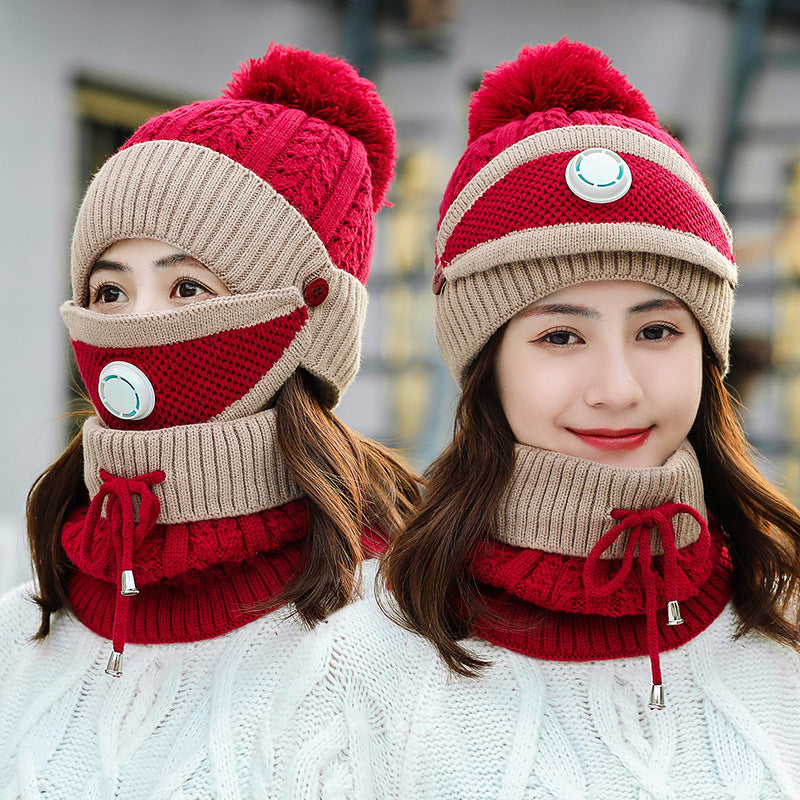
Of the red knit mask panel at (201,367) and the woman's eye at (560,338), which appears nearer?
the woman's eye at (560,338)

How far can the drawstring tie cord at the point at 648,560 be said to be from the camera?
136cm

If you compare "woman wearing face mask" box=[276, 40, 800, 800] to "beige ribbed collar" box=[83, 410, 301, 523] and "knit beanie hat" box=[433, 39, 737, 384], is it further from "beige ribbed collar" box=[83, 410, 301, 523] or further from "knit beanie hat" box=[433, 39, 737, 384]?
"beige ribbed collar" box=[83, 410, 301, 523]

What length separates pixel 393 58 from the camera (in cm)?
435

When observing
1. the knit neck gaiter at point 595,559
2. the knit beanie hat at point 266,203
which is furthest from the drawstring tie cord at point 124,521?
the knit neck gaiter at point 595,559

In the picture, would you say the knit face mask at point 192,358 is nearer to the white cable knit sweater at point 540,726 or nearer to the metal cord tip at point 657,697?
the white cable knit sweater at point 540,726

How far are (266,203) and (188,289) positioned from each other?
7.8 inches

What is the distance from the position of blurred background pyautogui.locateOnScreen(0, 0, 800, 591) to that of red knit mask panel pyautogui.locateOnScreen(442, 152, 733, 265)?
2.45 meters

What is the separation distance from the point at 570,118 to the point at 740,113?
3.14m

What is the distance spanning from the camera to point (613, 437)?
142 cm

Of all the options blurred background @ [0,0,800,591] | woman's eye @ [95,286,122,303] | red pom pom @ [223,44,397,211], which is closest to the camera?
woman's eye @ [95,286,122,303]

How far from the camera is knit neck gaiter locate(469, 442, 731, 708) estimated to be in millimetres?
1382

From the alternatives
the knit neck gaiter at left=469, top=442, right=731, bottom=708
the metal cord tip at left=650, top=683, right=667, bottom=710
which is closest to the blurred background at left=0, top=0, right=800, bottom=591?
the knit neck gaiter at left=469, top=442, right=731, bottom=708

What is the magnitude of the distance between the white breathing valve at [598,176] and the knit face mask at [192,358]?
51cm

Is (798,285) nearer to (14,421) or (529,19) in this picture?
(529,19)
